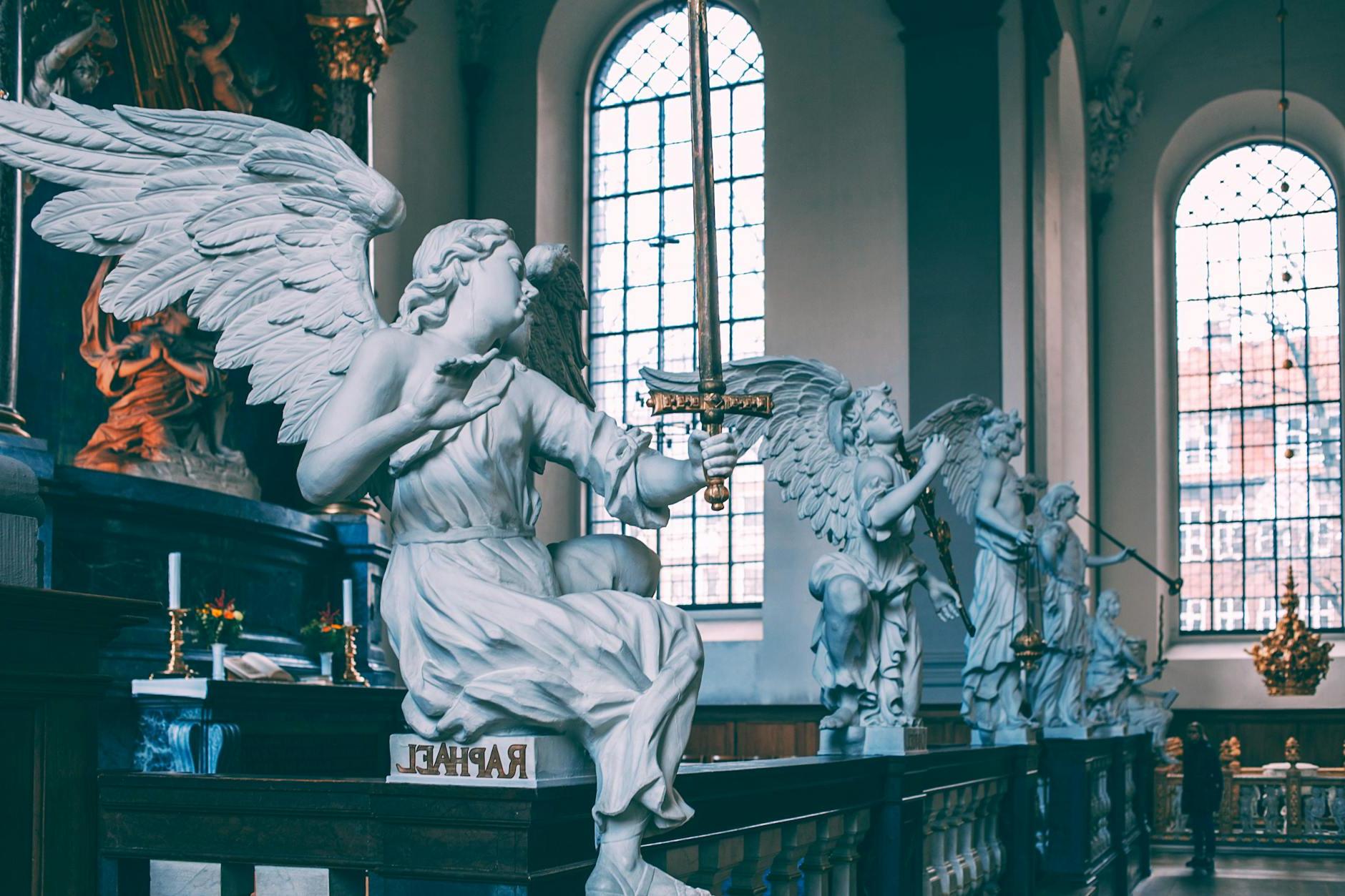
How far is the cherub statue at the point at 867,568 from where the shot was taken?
556cm

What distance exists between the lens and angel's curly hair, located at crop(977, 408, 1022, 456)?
793 centimetres

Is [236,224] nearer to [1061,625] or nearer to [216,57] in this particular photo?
[216,57]

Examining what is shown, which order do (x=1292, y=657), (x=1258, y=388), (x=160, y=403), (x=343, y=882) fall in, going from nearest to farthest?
1. (x=343, y=882)
2. (x=160, y=403)
3. (x=1292, y=657)
4. (x=1258, y=388)

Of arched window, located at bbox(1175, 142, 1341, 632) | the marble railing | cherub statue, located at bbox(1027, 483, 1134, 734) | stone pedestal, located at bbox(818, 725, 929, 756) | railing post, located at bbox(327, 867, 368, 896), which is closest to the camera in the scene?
railing post, located at bbox(327, 867, 368, 896)

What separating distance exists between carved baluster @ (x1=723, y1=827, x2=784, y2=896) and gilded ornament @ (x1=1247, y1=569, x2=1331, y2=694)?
13615 mm

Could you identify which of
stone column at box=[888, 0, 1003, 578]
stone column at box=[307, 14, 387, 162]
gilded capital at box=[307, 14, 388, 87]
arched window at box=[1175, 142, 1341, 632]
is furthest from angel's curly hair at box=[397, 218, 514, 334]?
arched window at box=[1175, 142, 1341, 632]

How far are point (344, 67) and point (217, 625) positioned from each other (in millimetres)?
4209

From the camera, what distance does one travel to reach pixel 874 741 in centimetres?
542

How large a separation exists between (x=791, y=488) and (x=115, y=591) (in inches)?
141

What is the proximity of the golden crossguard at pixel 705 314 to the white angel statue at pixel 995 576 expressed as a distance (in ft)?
15.7

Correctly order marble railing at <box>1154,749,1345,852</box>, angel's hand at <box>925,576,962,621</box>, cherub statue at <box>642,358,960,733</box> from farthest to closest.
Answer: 1. marble railing at <box>1154,749,1345,852</box>
2. angel's hand at <box>925,576,962,621</box>
3. cherub statue at <box>642,358,960,733</box>

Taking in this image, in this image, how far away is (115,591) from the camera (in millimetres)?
7777

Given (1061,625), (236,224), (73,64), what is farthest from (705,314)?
(1061,625)

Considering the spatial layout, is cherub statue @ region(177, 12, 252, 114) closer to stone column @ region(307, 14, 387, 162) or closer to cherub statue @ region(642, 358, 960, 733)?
stone column @ region(307, 14, 387, 162)
